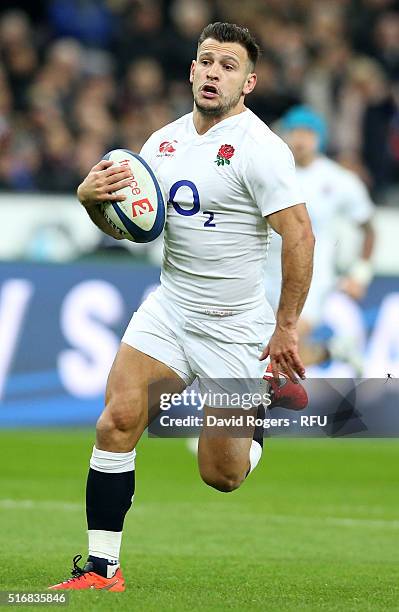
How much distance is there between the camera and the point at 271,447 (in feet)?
42.5

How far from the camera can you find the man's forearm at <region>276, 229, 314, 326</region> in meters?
6.35

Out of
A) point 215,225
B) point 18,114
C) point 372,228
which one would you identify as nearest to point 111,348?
point 372,228

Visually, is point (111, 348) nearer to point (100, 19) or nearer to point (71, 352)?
point (71, 352)

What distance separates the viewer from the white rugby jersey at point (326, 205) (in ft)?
38.4

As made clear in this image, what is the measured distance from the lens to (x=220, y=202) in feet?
21.6

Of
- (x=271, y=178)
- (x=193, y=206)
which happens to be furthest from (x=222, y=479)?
(x=271, y=178)

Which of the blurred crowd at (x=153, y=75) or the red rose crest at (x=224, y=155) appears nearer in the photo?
the red rose crest at (x=224, y=155)

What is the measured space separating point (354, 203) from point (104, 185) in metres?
5.78

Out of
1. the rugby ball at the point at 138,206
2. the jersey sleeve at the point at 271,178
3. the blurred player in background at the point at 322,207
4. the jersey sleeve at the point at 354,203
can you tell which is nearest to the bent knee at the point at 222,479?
the rugby ball at the point at 138,206

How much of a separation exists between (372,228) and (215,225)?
18.7 ft

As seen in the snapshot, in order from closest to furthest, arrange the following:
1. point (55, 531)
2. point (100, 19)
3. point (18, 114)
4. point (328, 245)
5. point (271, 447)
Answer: point (55, 531) < point (328, 245) < point (271, 447) < point (18, 114) < point (100, 19)

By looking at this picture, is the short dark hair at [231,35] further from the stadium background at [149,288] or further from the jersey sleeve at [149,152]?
the stadium background at [149,288]

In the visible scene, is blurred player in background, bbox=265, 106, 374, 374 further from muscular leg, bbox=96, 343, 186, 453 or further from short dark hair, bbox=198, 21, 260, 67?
muscular leg, bbox=96, 343, 186, 453

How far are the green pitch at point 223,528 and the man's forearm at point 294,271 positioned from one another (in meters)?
1.26
